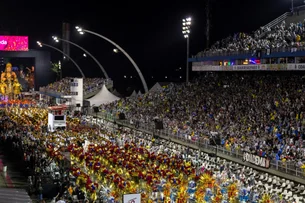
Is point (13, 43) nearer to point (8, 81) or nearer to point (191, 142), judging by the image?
point (8, 81)

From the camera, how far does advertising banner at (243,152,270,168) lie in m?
23.8

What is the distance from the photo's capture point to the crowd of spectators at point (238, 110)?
88.9 ft

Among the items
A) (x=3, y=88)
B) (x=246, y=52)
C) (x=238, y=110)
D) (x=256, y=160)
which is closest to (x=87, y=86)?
(x=3, y=88)

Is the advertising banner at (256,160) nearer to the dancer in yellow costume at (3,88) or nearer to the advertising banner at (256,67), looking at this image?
the advertising banner at (256,67)

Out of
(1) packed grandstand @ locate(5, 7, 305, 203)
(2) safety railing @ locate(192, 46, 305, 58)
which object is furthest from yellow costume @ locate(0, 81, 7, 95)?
(2) safety railing @ locate(192, 46, 305, 58)

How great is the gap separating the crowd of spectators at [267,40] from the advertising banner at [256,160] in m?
12.8

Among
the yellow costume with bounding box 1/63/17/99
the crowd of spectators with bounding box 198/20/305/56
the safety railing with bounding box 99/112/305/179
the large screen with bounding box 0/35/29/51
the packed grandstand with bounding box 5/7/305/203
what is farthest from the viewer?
the large screen with bounding box 0/35/29/51

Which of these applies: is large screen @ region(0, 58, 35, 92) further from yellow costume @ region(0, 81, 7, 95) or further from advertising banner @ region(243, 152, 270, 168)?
advertising banner @ region(243, 152, 270, 168)

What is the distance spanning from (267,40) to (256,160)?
744 inches

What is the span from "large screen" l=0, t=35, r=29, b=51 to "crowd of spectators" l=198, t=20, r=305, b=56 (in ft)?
156

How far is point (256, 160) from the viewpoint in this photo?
967 inches

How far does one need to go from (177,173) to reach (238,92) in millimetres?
16919

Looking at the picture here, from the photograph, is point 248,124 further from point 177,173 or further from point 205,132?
point 177,173

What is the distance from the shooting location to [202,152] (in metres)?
29.5
